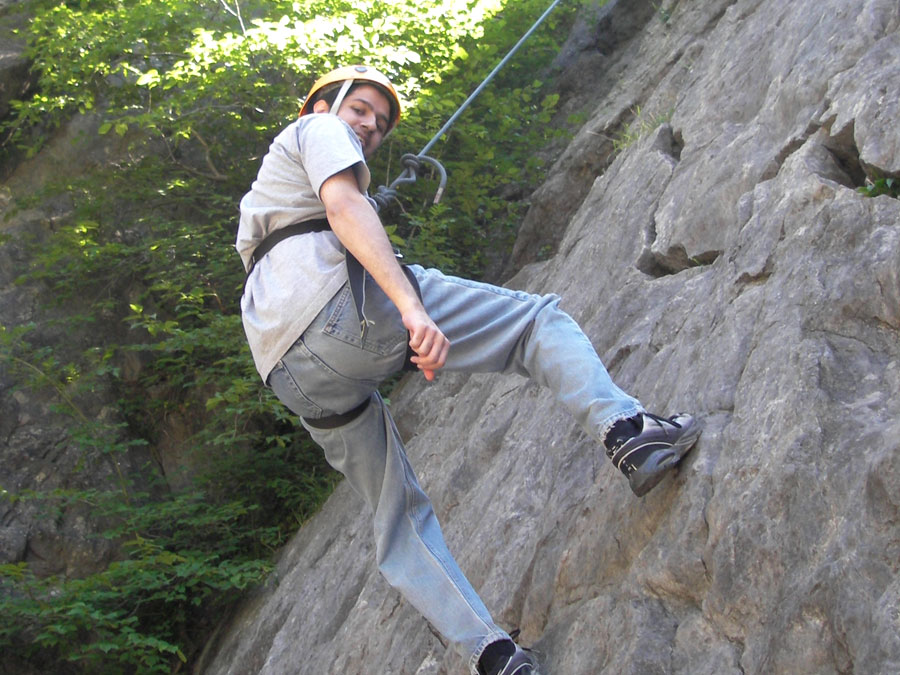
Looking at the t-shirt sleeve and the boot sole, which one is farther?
the t-shirt sleeve

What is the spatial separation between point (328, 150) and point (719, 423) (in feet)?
4.91

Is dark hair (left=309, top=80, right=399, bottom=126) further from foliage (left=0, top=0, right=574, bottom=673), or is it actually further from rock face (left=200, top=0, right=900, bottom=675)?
foliage (left=0, top=0, right=574, bottom=673)

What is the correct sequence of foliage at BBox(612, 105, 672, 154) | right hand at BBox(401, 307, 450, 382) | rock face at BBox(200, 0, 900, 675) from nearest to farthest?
rock face at BBox(200, 0, 900, 675) < right hand at BBox(401, 307, 450, 382) < foliage at BBox(612, 105, 672, 154)

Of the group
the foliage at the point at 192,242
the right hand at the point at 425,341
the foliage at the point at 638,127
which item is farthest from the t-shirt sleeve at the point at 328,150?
the foliage at the point at 192,242

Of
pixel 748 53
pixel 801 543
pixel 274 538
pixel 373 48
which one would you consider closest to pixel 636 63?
pixel 373 48

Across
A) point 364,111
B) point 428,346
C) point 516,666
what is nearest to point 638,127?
point 364,111

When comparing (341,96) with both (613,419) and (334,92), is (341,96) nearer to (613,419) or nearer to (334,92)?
(334,92)

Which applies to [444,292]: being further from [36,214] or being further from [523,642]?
[36,214]

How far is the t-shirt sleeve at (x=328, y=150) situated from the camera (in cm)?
313

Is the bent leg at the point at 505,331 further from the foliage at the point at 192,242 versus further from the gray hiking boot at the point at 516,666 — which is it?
the foliage at the point at 192,242

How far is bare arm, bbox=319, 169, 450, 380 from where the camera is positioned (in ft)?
9.50

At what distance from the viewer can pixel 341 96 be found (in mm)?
3594

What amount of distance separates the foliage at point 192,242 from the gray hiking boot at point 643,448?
513cm

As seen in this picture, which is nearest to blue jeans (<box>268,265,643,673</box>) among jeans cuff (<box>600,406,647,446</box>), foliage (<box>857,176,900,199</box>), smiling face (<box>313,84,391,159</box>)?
jeans cuff (<box>600,406,647,446</box>)
